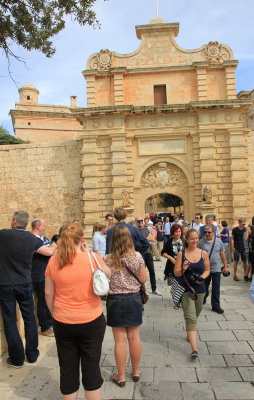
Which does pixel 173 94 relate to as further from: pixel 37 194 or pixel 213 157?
pixel 37 194

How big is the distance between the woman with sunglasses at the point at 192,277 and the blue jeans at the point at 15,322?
1.90 m

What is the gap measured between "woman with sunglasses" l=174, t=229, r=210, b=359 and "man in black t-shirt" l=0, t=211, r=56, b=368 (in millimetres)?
1892

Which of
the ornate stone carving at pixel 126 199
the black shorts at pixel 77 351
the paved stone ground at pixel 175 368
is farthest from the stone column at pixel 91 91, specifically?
the black shorts at pixel 77 351

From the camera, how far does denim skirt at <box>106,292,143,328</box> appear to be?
367 centimetres

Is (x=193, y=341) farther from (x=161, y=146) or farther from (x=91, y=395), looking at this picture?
(x=161, y=146)

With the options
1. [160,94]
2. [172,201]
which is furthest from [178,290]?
[172,201]

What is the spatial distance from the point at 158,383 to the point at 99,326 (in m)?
1.20

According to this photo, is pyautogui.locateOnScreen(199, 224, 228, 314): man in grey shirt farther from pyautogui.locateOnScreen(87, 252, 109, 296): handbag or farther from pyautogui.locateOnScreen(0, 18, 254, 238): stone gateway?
pyautogui.locateOnScreen(0, 18, 254, 238): stone gateway

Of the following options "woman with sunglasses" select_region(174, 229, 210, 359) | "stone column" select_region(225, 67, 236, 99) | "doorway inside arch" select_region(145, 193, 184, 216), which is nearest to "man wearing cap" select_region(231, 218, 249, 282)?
"woman with sunglasses" select_region(174, 229, 210, 359)

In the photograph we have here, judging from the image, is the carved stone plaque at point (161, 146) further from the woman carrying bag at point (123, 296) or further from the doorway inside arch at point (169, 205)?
the woman carrying bag at point (123, 296)

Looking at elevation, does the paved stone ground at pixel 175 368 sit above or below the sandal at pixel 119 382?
below

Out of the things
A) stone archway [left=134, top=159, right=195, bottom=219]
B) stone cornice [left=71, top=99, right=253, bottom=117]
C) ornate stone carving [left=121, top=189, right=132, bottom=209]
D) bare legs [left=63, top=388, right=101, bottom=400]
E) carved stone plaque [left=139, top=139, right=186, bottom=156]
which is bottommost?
bare legs [left=63, top=388, right=101, bottom=400]

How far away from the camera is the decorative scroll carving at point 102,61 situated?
1723 centimetres

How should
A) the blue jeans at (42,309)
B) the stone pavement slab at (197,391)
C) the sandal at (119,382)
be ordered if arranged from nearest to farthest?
the stone pavement slab at (197,391)
the sandal at (119,382)
the blue jeans at (42,309)
